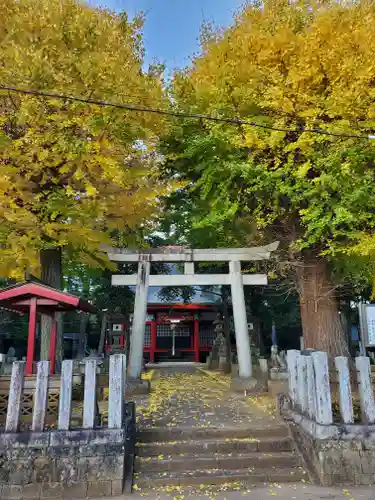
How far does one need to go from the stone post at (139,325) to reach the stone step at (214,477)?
5678mm

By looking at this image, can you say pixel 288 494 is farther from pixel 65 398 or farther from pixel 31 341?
pixel 31 341

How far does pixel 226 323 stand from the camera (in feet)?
64.5

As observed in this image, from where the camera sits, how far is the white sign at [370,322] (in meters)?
10.8

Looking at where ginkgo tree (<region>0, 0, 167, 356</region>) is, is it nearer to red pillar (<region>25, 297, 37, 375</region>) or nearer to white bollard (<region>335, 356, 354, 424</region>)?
red pillar (<region>25, 297, 37, 375</region>)

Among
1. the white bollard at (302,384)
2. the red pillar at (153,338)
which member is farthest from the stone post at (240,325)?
the red pillar at (153,338)

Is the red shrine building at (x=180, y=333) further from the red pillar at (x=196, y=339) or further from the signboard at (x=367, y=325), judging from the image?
the signboard at (x=367, y=325)

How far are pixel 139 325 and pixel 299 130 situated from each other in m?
7.39

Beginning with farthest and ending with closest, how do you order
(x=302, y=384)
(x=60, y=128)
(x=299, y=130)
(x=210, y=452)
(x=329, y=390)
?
1. (x=299, y=130)
2. (x=60, y=128)
3. (x=302, y=384)
4. (x=210, y=452)
5. (x=329, y=390)

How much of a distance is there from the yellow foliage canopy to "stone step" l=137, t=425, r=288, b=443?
4301 millimetres

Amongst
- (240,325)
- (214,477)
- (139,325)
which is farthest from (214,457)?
(240,325)

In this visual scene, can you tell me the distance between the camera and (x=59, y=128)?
27.4 ft

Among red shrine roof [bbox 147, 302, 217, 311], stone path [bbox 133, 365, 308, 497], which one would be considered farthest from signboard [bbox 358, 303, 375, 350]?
red shrine roof [bbox 147, 302, 217, 311]

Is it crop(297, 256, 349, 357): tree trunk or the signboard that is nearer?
crop(297, 256, 349, 357): tree trunk

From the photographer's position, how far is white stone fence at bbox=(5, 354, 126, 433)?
566 cm
